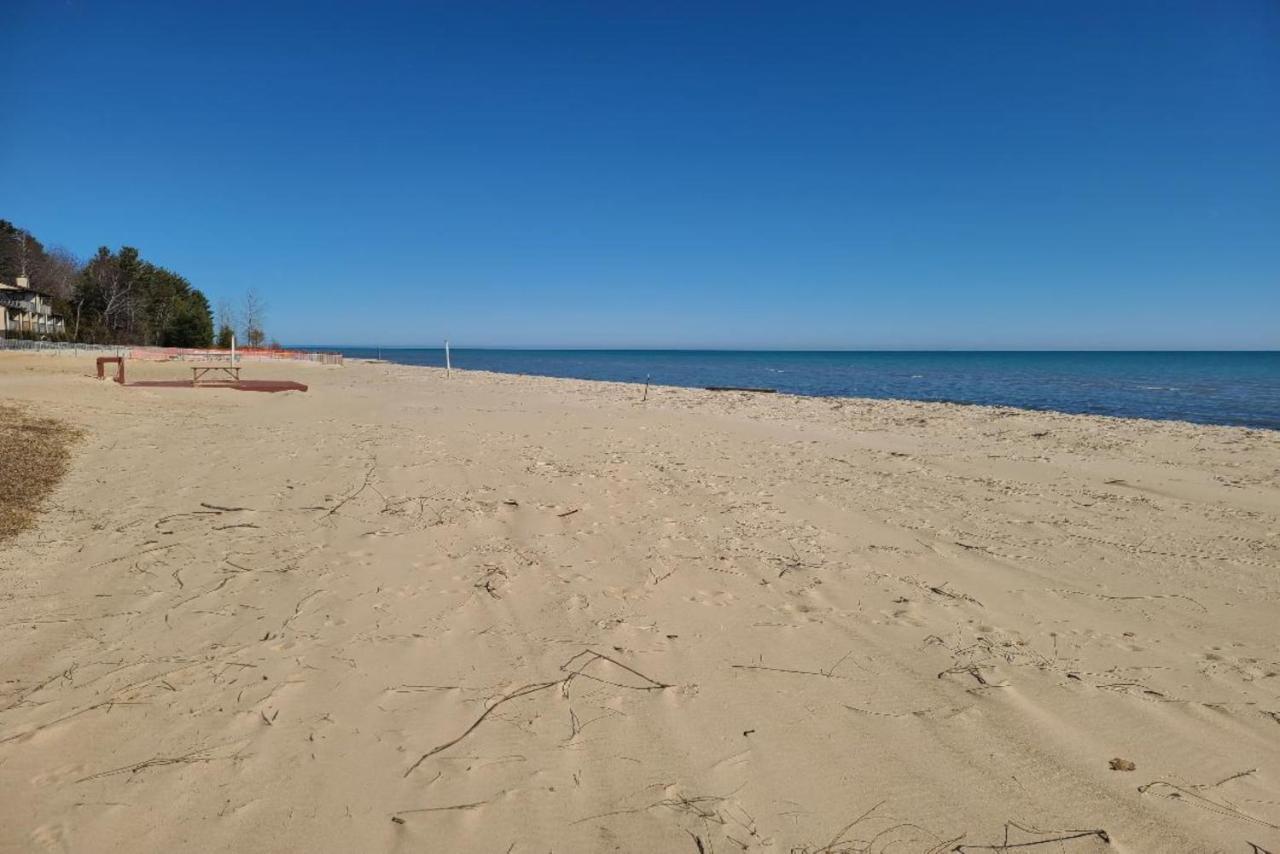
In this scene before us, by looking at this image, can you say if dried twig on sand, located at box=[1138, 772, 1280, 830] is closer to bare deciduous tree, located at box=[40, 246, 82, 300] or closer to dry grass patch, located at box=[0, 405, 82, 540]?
dry grass patch, located at box=[0, 405, 82, 540]

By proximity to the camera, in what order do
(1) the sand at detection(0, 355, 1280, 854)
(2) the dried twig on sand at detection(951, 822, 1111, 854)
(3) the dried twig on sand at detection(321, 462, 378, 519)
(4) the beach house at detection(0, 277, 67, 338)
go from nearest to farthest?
(2) the dried twig on sand at detection(951, 822, 1111, 854), (1) the sand at detection(0, 355, 1280, 854), (3) the dried twig on sand at detection(321, 462, 378, 519), (4) the beach house at detection(0, 277, 67, 338)

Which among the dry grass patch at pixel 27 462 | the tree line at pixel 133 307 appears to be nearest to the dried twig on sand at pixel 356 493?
the dry grass patch at pixel 27 462

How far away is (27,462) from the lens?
7023 millimetres

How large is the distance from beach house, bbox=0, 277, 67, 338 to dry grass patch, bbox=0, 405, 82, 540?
50.6m

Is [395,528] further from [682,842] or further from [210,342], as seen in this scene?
[210,342]

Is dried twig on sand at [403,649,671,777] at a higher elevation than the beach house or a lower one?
lower

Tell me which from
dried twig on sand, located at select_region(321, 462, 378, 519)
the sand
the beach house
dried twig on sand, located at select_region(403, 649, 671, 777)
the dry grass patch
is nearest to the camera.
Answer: the sand

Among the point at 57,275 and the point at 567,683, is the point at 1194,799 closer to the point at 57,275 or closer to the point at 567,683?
the point at 567,683

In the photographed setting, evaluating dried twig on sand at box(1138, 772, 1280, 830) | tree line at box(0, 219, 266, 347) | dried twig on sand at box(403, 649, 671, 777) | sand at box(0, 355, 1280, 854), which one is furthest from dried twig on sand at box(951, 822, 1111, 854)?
tree line at box(0, 219, 266, 347)

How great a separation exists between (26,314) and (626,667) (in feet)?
229

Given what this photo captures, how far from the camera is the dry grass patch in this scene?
5.36m

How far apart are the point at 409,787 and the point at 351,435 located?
8930 millimetres

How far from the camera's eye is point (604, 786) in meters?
2.38

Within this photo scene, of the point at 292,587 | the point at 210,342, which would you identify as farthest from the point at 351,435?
the point at 210,342
